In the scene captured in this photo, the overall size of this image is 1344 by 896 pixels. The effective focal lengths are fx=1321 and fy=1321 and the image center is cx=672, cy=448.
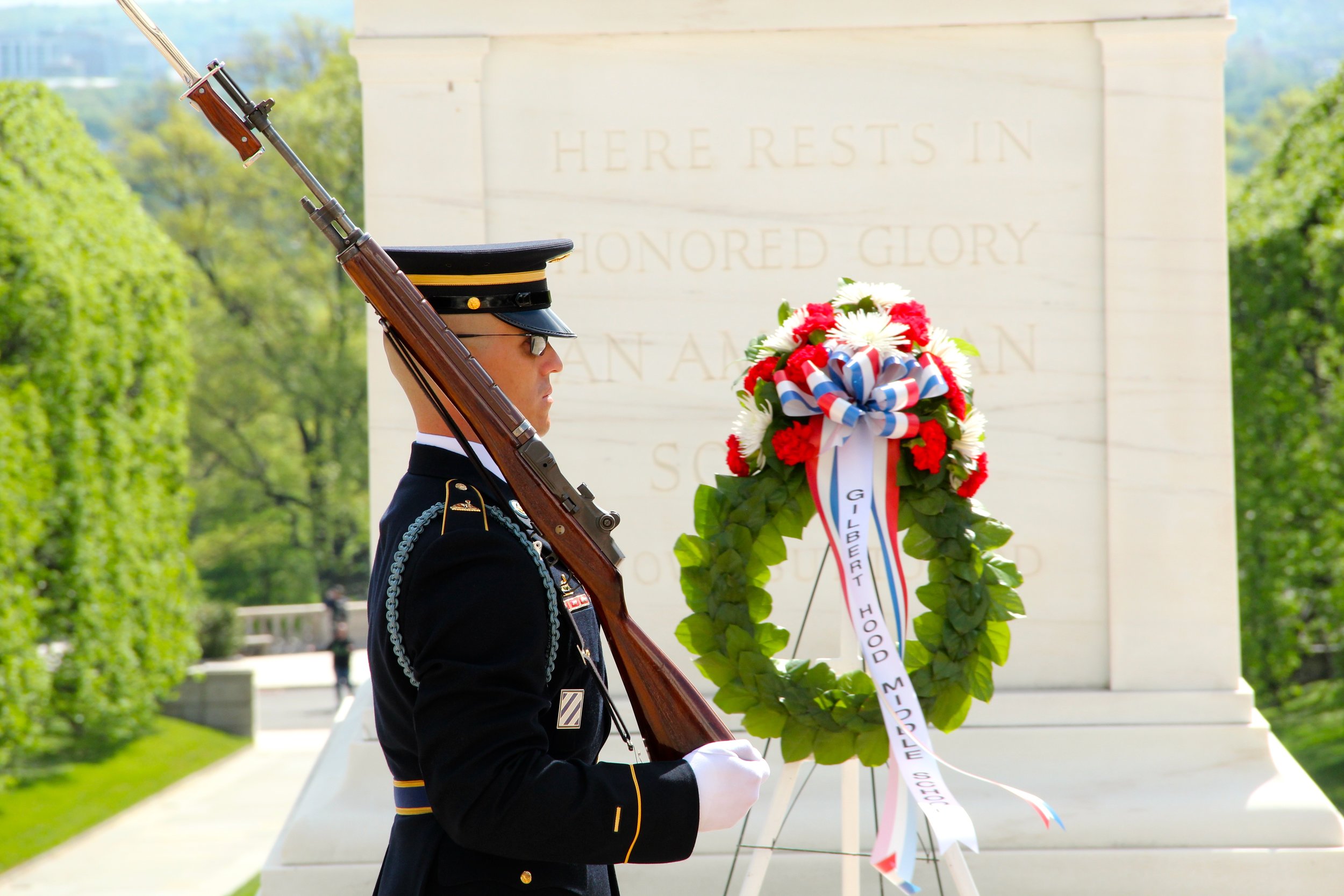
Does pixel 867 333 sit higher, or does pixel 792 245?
pixel 792 245

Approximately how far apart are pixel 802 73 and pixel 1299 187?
7.45 m

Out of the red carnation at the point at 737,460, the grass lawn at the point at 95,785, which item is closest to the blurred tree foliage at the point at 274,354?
the grass lawn at the point at 95,785

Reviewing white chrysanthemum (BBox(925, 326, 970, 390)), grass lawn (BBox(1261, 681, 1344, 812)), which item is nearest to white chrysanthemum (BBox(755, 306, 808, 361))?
white chrysanthemum (BBox(925, 326, 970, 390))

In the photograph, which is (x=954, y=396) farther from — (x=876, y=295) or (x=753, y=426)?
(x=753, y=426)

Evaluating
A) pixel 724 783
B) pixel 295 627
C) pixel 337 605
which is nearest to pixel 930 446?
pixel 724 783

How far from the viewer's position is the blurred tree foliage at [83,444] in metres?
9.59

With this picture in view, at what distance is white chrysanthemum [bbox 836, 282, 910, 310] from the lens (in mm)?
3061

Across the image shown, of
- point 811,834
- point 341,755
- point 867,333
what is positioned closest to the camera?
point 867,333

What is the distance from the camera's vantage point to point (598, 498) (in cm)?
417

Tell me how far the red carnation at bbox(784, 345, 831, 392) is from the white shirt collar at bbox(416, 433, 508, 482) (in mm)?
1130

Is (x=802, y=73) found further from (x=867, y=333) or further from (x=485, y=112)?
(x=867, y=333)

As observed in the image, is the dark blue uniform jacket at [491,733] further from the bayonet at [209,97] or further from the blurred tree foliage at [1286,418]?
the blurred tree foliage at [1286,418]

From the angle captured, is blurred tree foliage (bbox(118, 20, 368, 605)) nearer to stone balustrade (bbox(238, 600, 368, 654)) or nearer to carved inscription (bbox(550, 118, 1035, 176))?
stone balustrade (bbox(238, 600, 368, 654))

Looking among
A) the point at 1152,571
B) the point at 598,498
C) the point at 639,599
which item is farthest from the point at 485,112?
the point at 1152,571
